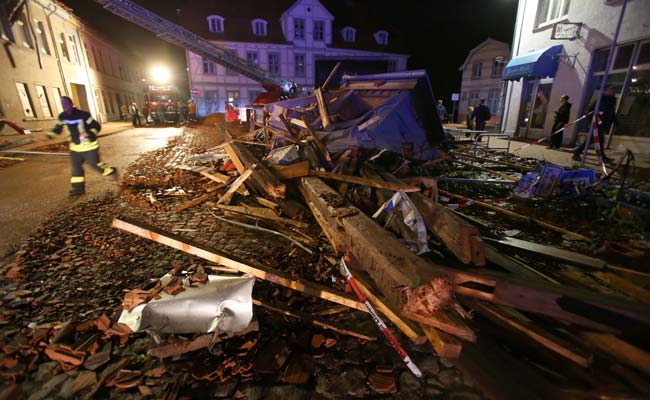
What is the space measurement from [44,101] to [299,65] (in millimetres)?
21239

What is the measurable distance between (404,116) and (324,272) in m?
5.86

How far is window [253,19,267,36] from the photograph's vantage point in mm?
30484

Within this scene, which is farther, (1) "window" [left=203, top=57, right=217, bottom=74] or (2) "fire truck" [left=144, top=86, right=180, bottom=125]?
(1) "window" [left=203, top=57, right=217, bottom=74]

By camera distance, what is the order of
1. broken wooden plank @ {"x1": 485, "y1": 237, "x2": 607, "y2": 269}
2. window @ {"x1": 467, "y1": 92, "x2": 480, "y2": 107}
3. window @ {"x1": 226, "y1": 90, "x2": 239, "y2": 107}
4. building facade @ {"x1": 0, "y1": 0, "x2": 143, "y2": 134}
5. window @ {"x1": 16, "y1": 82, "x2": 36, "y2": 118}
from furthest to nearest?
window @ {"x1": 226, "y1": 90, "x2": 239, "y2": 107}
window @ {"x1": 467, "y1": 92, "x2": 480, "y2": 107}
window @ {"x1": 16, "y1": 82, "x2": 36, "y2": 118}
building facade @ {"x1": 0, "y1": 0, "x2": 143, "y2": 134}
broken wooden plank @ {"x1": 485, "y1": 237, "x2": 607, "y2": 269}

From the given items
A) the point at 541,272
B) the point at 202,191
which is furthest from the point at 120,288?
the point at 541,272

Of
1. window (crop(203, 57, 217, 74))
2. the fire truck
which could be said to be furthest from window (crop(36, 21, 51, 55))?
window (crop(203, 57, 217, 74))

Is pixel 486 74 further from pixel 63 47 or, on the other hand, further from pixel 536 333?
pixel 63 47

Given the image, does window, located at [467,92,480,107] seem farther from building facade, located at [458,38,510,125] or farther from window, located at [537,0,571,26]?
window, located at [537,0,571,26]

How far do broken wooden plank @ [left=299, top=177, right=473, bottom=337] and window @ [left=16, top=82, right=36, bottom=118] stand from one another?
758 inches

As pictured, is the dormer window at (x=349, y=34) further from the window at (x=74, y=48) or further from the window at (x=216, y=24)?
the window at (x=74, y=48)

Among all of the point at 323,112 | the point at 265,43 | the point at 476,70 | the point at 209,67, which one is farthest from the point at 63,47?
the point at 476,70

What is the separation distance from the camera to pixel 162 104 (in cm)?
2156

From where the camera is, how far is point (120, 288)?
9.82ft

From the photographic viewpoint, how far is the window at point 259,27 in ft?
100
